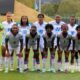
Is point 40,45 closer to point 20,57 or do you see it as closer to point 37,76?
point 20,57

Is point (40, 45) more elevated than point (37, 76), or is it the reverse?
point (40, 45)

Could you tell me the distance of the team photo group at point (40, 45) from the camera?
15.9 metres

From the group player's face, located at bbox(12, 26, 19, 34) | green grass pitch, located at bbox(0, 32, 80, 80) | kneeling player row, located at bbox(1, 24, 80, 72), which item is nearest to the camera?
green grass pitch, located at bbox(0, 32, 80, 80)

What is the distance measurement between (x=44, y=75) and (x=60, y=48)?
1413 millimetres

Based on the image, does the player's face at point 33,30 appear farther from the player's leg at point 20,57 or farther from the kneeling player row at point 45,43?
the player's leg at point 20,57

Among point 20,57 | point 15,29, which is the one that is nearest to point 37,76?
point 20,57

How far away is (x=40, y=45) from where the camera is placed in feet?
52.7

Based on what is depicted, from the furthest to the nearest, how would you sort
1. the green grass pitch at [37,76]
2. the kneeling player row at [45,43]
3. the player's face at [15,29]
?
1. the kneeling player row at [45,43]
2. the player's face at [15,29]
3. the green grass pitch at [37,76]

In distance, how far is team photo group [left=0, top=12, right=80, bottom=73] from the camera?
15.9 m

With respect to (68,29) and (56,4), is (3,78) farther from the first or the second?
(56,4)

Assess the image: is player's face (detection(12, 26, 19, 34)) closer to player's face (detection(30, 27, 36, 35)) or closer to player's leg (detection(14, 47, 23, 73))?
player's face (detection(30, 27, 36, 35))

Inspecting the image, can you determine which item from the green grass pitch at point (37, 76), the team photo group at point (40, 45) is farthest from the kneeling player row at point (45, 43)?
the green grass pitch at point (37, 76)

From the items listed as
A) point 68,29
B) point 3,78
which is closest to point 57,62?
point 68,29

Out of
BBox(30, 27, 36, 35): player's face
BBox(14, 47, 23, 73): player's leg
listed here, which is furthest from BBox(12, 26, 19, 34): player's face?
BBox(14, 47, 23, 73): player's leg
